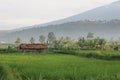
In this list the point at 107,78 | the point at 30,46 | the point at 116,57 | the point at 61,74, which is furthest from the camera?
the point at 30,46

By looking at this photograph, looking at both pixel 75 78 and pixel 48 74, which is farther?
pixel 48 74

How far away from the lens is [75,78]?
12.3 metres

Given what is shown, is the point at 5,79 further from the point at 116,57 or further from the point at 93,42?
the point at 93,42

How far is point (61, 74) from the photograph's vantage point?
13.0m

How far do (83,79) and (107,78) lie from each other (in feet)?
2.47

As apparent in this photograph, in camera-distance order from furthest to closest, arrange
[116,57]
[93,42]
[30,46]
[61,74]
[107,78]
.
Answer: [93,42], [30,46], [116,57], [61,74], [107,78]

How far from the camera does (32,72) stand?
13797mm

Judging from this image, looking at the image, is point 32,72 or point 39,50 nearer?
point 32,72

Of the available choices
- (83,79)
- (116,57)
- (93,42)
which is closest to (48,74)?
(83,79)

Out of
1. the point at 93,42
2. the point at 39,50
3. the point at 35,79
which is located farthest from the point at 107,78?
the point at 93,42

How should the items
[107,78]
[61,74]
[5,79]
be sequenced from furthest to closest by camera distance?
1. [61,74]
2. [107,78]
3. [5,79]

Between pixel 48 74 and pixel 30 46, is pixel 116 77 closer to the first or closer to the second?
pixel 48 74

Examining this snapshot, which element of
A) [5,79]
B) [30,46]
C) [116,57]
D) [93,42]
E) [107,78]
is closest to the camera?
[5,79]

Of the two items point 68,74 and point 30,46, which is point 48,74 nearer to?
point 68,74
